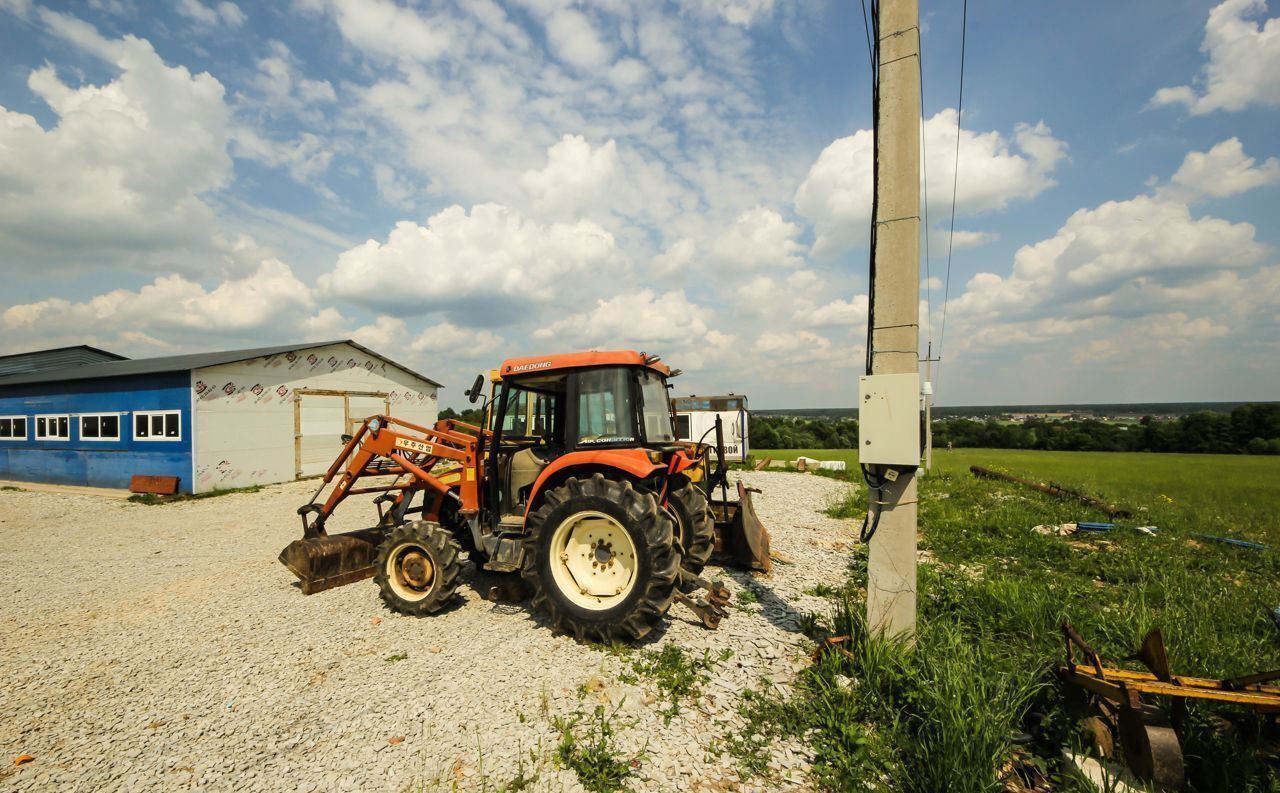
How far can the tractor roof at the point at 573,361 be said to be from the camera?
4637 millimetres

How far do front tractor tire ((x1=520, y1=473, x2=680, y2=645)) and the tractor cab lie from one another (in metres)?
0.35

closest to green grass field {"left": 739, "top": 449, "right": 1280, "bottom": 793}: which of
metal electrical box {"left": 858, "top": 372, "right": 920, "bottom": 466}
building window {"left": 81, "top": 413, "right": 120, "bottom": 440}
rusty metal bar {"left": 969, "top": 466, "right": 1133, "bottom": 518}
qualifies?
rusty metal bar {"left": 969, "top": 466, "right": 1133, "bottom": 518}

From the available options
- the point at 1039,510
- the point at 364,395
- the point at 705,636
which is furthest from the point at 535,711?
the point at 364,395

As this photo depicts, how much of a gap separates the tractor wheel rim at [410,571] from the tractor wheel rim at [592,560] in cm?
136

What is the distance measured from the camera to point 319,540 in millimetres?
5414

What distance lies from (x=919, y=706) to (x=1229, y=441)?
40920 mm

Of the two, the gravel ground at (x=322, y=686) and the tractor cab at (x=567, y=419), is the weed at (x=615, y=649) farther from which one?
the tractor cab at (x=567, y=419)

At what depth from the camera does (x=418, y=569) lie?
15.7 feet

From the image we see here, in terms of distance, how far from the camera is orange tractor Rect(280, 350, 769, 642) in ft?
13.3

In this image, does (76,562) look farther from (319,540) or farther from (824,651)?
(824,651)

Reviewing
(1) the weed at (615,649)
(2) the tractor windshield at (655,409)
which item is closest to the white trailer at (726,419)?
(2) the tractor windshield at (655,409)

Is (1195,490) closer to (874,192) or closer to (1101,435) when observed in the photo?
(874,192)

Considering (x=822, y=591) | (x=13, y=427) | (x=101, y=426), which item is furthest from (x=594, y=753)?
(x=13, y=427)

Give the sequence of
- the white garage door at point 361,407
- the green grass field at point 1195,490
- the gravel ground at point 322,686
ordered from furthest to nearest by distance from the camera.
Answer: the white garage door at point 361,407, the green grass field at point 1195,490, the gravel ground at point 322,686
